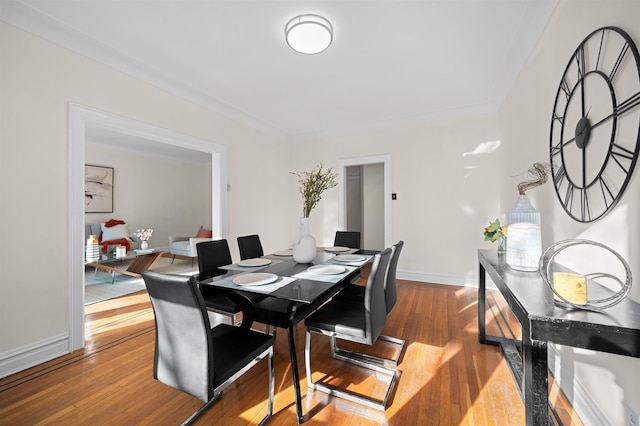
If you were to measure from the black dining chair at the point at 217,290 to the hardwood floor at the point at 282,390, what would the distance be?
481 millimetres

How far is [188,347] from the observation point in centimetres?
121

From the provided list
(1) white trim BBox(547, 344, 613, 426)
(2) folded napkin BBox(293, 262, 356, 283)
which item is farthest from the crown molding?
(1) white trim BBox(547, 344, 613, 426)

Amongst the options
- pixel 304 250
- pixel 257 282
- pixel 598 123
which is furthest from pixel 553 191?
pixel 257 282

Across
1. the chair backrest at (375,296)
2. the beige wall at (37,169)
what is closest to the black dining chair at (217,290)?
the chair backrest at (375,296)

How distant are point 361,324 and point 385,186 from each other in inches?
124

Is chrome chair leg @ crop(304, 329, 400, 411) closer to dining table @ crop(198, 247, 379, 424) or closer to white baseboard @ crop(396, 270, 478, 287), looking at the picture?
dining table @ crop(198, 247, 379, 424)

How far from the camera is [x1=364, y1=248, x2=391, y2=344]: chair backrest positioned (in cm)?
161

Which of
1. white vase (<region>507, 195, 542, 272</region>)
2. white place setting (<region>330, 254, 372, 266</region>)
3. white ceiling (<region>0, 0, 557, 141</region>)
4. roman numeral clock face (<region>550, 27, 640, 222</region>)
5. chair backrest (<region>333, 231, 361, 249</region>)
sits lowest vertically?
white place setting (<region>330, 254, 372, 266</region>)

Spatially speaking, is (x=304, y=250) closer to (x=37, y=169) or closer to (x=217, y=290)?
(x=217, y=290)

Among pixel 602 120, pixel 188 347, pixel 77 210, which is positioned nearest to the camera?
pixel 188 347

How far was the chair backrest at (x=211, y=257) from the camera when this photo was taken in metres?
2.36

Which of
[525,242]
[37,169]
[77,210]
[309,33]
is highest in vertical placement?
[309,33]

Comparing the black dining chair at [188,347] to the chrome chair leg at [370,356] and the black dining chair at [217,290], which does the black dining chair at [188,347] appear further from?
the chrome chair leg at [370,356]

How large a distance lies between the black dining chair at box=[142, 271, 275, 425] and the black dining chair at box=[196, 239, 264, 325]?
53 cm
